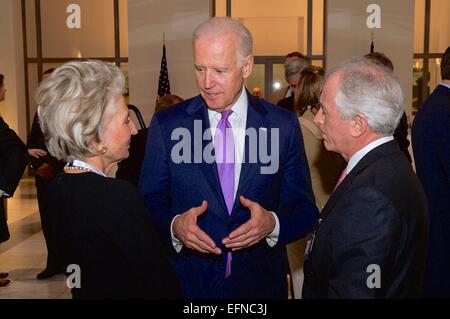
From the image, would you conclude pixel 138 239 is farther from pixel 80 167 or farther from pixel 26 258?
pixel 26 258

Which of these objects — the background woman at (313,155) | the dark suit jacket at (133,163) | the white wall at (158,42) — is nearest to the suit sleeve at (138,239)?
the background woman at (313,155)

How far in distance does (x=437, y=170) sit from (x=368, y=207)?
170cm

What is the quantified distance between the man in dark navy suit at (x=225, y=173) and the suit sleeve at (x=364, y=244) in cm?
56

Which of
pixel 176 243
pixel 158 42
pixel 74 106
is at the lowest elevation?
pixel 176 243

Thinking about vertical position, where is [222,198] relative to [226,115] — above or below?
below

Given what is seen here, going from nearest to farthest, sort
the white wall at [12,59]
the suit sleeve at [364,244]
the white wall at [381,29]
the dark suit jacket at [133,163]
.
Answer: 1. the suit sleeve at [364,244]
2. the dark suit jacket at [133,163]
3. the white wall at [381,29]
4. the white wall at [12,59]

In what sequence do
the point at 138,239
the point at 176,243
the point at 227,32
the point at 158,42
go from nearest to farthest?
1. the point at 138,239
2. the point at 227,32
3. the point at 176,243
4. the point at 158,42

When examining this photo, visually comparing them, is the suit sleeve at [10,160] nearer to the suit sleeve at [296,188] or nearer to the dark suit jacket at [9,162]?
the dark suit jacket at [9,162]

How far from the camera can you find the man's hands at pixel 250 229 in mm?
1979

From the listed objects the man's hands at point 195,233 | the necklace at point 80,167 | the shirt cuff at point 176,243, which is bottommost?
the shirt cuff at point 176,243

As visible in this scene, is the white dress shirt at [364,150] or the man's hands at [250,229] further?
the man's hands at [250,229]

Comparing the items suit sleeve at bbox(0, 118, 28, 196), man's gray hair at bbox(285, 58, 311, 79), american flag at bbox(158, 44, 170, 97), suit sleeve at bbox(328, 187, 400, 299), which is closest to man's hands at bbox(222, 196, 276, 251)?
suit sleeve at bbox(328, 187, 400, 299)

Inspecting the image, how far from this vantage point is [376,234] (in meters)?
1.52

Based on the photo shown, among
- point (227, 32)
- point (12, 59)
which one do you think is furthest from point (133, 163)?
point (12, 59)
